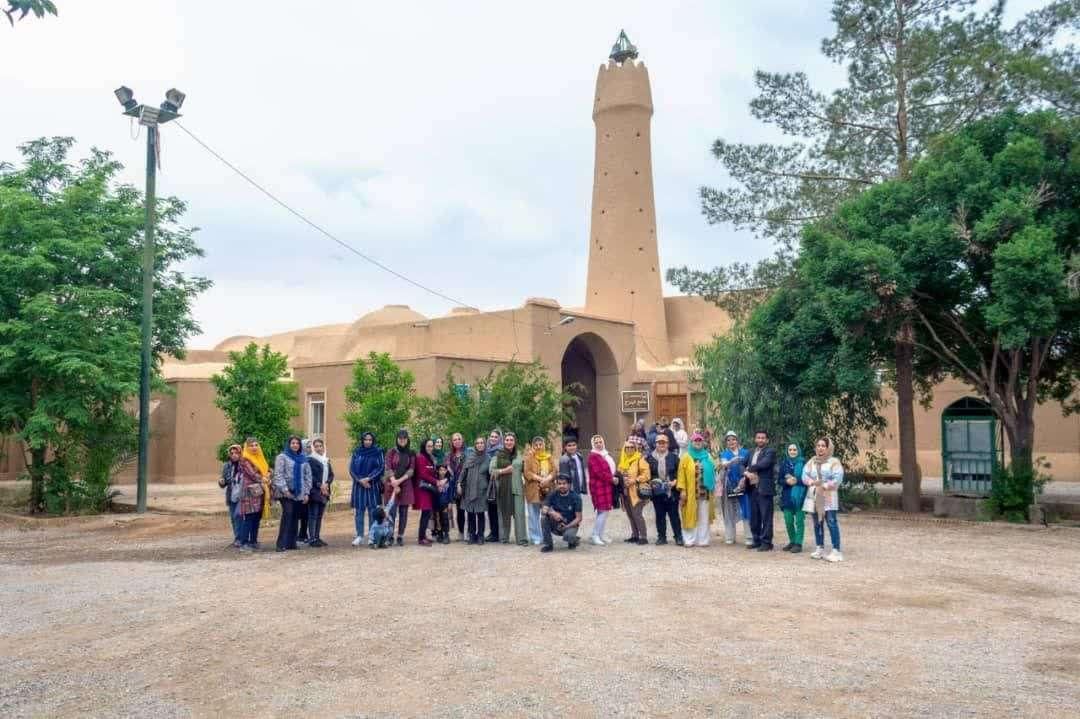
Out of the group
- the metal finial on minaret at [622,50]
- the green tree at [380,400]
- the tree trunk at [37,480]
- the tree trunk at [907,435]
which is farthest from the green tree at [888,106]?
the metal finial on minaret at [622,50]

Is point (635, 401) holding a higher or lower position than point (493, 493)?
higher

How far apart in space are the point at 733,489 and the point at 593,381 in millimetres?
19527

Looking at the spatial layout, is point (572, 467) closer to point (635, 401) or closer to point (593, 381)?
point (635, 401)

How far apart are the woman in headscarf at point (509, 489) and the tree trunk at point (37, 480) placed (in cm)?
1018

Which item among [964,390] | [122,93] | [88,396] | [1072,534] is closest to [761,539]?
[1072,534]

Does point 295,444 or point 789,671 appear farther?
point 295,444

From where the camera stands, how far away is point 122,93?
53.8 feet

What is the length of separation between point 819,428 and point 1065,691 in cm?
1187

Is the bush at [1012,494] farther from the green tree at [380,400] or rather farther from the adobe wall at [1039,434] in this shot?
the green tree at [380,400]

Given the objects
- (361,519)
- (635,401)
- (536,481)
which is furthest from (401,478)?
(635,401)

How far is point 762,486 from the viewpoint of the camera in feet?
36.7

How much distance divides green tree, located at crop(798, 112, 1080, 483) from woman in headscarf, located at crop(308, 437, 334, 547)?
8.37 metres

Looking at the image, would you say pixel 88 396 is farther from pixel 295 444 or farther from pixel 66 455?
pixel 295 444

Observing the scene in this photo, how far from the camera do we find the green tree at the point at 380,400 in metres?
17.1
